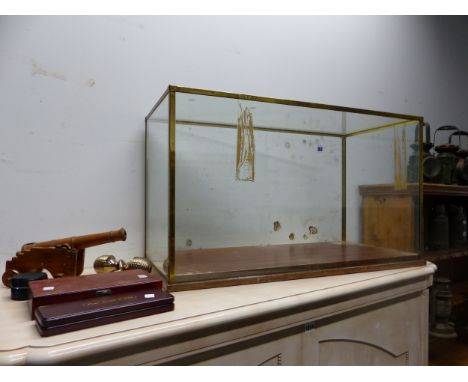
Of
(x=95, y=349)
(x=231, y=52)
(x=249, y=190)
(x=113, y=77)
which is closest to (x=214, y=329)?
(x=95, y=349)

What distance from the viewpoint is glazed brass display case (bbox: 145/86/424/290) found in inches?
40.2

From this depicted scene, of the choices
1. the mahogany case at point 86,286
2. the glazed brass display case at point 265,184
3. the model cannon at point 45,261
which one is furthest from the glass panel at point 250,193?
the model cannon at point 45,261

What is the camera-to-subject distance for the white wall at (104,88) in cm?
114

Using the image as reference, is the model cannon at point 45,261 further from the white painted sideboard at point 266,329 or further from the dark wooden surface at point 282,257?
the dark wooden surface at point 282,257

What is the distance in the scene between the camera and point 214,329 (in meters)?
0.77

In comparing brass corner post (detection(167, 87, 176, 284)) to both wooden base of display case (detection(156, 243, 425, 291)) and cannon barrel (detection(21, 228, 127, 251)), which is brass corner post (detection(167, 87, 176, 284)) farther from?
cannon barrel (detection(21, 228, 127, 251))

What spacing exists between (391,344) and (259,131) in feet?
2.53

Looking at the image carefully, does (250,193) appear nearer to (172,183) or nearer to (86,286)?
(172,183)

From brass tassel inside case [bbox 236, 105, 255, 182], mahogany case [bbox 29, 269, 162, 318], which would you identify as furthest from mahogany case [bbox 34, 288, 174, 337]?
brass tassel inside case [bbox 236, 105, 255, 182]
